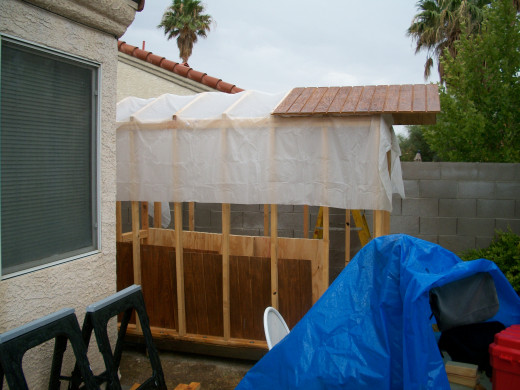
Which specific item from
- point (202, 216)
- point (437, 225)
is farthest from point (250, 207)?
point (437, 225)

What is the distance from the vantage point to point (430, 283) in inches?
78.7

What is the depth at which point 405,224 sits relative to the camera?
543cm

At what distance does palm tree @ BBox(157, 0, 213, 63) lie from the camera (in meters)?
20.9

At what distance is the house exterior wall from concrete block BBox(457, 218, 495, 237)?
5.14 meters

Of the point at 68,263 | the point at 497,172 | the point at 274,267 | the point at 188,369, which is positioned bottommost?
the point at 188,369

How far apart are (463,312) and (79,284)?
2436 millimetres

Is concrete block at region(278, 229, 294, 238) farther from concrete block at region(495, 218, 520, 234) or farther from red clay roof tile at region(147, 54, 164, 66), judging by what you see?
red clay roof tile at region(147, 54, 164, 66)

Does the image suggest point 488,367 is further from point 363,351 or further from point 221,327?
point 221,327

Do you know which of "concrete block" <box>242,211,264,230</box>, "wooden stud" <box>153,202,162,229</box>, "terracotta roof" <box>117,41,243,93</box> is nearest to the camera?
"wooden stud" <box>153,202,162,229</box>

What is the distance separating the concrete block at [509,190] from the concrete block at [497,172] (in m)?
0.06

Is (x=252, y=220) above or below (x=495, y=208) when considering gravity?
below

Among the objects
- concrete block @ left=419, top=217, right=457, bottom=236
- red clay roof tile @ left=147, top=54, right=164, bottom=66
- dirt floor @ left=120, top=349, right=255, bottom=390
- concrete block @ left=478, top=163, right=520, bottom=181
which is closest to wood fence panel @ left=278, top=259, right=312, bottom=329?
dirt floor @ left=120, top=349, right=255, bottom=390

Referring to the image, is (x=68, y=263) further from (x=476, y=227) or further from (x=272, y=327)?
(x=476, y=227)

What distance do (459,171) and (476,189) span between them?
30 centimetres
